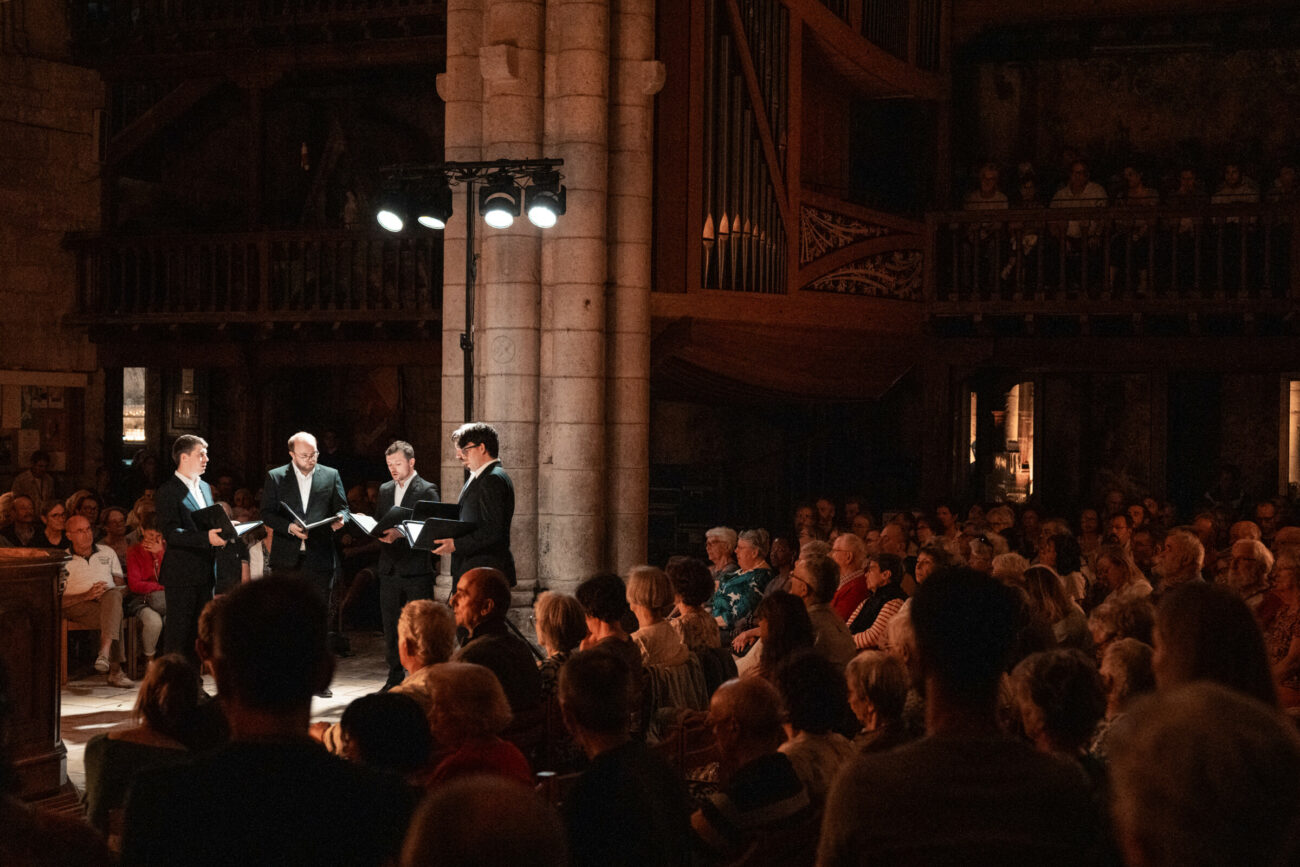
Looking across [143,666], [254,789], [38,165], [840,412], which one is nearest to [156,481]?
[38,165]

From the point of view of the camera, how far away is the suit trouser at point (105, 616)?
8.93 meters

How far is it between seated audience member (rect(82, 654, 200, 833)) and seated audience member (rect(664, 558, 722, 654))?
8.49 feet

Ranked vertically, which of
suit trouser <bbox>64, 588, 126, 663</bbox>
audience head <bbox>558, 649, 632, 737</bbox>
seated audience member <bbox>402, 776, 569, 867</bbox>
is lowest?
suit trouser <bbox>64, 588, 126, 663</bbox>

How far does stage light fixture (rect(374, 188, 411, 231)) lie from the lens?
8266 millimetres

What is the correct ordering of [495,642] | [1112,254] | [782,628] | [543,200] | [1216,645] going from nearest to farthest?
[1216,645]
[495,642]
[782,628]
[543,200]
[1112,254]

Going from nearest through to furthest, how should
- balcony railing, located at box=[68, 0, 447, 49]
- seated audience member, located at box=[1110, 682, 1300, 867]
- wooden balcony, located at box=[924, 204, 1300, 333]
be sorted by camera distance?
seated audience member, located at box=[1110, 682, 1300, 867] → wooden balcony, located at box=[924, 204, 1300, 333] → balcony railing, located at box=[68, 0, 447, 49]

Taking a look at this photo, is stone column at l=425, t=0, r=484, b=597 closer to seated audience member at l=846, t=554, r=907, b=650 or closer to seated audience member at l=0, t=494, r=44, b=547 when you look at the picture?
seated audience member at l=0, t=494, r=44, b=547

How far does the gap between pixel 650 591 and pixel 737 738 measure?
Result: 1976 millimetres

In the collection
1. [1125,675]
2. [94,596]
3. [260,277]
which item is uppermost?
[260,277]

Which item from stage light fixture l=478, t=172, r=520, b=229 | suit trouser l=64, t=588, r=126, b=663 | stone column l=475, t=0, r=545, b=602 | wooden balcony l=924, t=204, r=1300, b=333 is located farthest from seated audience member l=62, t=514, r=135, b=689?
wooden balcony l=924, t=204, r=1300, b=333

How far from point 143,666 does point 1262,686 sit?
7.82 m

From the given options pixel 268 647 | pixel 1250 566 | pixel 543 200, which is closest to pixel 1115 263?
pixel 1250 566

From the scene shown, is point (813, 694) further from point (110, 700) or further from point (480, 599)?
point (110, 700)

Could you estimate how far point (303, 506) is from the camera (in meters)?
7.82
